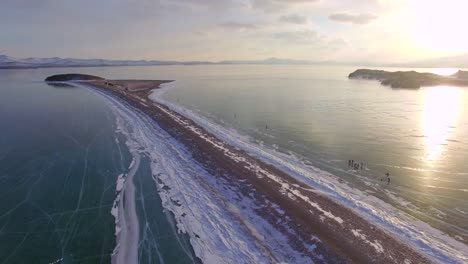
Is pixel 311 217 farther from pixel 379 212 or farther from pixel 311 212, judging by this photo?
pixel 379 212

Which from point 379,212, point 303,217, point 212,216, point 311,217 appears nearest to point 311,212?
point 311,217

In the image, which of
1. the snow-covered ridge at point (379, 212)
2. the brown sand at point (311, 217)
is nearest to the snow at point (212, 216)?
the brown sand at point (311, 217)

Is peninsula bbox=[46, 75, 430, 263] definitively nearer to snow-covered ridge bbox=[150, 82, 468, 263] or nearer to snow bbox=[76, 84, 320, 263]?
snow bbox=[76, 84, 320, 263]

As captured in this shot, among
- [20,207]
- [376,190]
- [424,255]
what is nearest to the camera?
[424,255]

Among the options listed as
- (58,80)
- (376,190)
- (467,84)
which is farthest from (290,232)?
(467,84)

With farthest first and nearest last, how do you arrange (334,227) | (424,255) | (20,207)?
(20,207), (334,227), (424,255)

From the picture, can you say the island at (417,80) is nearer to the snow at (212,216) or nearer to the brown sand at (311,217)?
the brown sand at (311,217)

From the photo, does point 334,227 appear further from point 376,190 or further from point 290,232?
point 376,190
